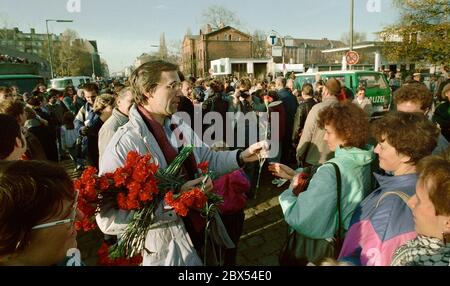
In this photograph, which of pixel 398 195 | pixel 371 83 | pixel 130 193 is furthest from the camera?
pixel 371 83

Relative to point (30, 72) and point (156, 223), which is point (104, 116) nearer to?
point (156, 223)

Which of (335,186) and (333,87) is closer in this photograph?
(335,186)

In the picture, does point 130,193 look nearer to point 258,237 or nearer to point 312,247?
point 312,247

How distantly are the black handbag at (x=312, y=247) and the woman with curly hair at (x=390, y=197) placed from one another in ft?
0.73

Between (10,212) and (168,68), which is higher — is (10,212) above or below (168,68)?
below

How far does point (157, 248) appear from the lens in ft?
6.39

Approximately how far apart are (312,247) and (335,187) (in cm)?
50

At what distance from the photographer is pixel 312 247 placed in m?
2.22

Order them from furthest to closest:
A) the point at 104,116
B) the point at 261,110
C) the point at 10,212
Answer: the point at 261,110, the point at 104,116, the point at 10,212

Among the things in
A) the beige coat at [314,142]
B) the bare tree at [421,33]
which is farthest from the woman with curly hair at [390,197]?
the bare tree at [421,33]

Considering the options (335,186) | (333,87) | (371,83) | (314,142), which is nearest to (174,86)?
(335,186)

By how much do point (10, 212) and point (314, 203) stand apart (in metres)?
1.68

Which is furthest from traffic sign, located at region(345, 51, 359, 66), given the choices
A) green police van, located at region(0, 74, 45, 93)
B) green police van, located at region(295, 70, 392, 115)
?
green police van, located at region(0, 74, 45, 93)
